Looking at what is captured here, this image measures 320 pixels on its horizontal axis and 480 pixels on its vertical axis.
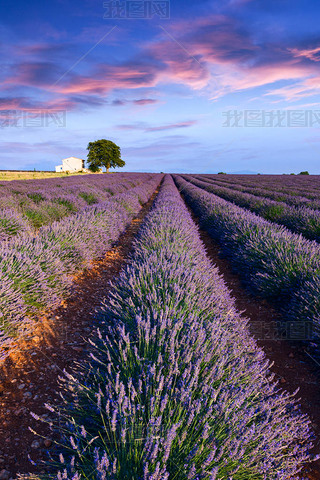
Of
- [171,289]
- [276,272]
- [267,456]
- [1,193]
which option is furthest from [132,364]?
→ [1,193]

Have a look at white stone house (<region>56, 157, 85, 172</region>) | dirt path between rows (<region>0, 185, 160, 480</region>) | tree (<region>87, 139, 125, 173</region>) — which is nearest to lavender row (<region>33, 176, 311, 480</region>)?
dirt path between rows (<region>0, 185, 160, 480</region>)

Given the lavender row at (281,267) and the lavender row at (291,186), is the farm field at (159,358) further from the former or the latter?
the lavender row at (291,186)

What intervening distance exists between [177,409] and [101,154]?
180 feet

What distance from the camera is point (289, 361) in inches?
115

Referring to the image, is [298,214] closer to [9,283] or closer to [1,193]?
[9,283]

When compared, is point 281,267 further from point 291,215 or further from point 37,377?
point 291,215

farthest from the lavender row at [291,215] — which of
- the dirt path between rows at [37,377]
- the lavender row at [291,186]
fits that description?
the dirt path between rows at [37,377]

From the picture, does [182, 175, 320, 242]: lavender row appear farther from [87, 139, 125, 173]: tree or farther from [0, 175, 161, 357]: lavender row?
[87, 139, 125, 173]: tree

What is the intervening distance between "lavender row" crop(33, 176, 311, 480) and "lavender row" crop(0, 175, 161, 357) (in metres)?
0.89

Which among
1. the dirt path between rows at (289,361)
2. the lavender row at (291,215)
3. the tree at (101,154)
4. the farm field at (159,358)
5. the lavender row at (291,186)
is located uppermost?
the tree at (101,154)

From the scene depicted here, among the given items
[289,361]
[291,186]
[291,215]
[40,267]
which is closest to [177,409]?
[289,361]

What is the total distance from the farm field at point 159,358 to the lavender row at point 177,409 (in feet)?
0.04

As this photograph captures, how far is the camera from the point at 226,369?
1.79 metres

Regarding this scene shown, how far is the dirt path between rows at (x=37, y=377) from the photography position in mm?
1794
